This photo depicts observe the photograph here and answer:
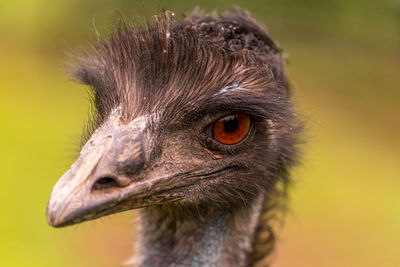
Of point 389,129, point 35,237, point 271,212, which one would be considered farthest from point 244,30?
point 389,129

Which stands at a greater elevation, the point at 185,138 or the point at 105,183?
the point at 185,138

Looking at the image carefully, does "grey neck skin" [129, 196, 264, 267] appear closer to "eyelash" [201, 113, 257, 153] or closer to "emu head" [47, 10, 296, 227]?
"emu head" [47, 10, 296, 227]

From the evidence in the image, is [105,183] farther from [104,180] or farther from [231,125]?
[231,125]

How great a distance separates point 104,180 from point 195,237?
0.80 metres

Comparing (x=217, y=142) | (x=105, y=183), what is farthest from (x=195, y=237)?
(x=105, y=183)

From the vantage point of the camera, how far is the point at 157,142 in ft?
7.48

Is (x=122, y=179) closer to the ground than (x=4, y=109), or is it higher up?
closer to the ground

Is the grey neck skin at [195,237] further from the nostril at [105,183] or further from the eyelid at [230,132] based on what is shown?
the nostril at [105,183]

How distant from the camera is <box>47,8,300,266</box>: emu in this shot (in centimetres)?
211

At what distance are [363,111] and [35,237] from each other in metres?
6.20

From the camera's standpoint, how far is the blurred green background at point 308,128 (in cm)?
675

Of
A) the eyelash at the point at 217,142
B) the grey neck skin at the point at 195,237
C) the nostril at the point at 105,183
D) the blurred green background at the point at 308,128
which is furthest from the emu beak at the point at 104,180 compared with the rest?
the blurred green background at the point at 308,128

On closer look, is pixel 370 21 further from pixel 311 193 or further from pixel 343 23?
pixel 311 193

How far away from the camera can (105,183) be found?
80.5 inches
